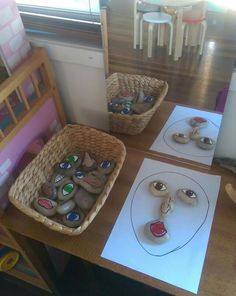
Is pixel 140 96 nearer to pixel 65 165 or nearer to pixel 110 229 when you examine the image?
pixel 65 165

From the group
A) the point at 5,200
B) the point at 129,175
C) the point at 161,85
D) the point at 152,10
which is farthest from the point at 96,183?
the point at 152,10

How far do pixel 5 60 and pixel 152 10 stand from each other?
0.42 meters

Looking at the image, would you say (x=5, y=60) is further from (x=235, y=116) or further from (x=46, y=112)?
(x=235, y=116)

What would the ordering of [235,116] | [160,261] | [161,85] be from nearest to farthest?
[160,261], [235,116], [161,85]

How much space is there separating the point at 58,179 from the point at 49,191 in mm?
51

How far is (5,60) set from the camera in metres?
0.76

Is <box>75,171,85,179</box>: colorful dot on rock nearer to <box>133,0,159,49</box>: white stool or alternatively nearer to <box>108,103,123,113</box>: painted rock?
<box>108,103,123,113</box>: painted rock

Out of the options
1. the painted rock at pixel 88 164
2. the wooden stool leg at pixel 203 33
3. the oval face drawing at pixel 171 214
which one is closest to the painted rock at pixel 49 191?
the painted rock at pixel 88 164

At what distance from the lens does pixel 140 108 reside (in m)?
0.93

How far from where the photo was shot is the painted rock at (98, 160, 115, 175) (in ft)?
2.79

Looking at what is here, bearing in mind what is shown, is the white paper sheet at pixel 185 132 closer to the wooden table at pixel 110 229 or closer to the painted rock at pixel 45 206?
the wooden table at pixel 110 229

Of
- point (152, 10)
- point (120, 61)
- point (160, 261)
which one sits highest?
point (152, 10)

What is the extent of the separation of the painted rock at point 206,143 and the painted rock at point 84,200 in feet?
1.24

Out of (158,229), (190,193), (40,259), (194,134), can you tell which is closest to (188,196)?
(190,193)
